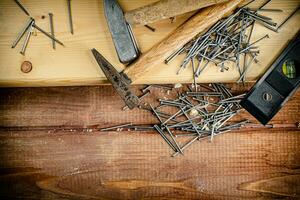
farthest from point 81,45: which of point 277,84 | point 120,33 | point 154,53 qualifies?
point 277,84

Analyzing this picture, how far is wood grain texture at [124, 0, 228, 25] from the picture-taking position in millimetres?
1369

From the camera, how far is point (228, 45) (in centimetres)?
152

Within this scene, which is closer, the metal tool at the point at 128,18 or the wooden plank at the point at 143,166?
the metal tool at the point at 128,18

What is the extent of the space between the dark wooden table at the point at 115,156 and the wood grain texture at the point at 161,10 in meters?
0.48

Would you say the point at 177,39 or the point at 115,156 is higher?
the point at 177,39

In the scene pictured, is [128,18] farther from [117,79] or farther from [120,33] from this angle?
[117,79]

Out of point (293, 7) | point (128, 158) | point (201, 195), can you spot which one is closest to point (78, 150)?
point (128, 158)

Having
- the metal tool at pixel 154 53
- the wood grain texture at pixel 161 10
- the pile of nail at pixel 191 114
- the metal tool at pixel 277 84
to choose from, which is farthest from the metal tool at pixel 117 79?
the metal tool at pixel 277 84

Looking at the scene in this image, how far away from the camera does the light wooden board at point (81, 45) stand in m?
1.49

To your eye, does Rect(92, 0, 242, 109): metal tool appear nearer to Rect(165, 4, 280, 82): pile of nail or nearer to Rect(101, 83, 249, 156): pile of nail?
Rect(165, 4, 280, 82): pile of nail

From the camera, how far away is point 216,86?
1.72 metres

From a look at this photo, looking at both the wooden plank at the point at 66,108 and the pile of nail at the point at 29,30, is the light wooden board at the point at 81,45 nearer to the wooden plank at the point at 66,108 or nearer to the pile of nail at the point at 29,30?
the pile of nail at the point at 29,30

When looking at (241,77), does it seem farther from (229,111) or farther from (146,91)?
(146,91)

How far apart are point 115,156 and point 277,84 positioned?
90 cm
